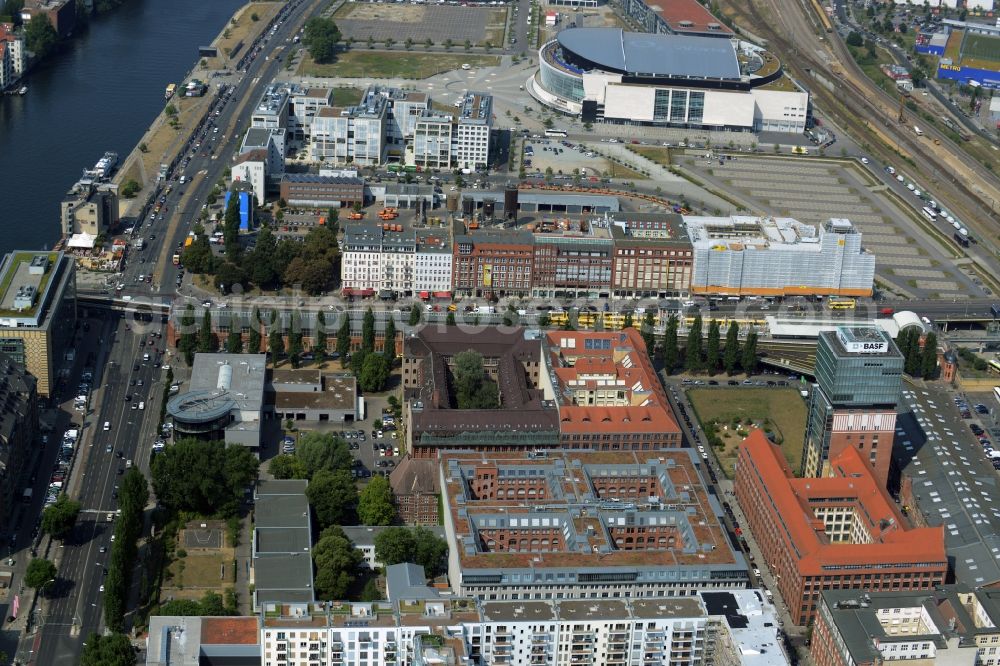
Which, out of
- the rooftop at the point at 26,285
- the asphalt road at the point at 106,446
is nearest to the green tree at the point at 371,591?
the asphalt road at the point at 106,446

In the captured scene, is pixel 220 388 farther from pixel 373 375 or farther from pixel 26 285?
pixel 26 285

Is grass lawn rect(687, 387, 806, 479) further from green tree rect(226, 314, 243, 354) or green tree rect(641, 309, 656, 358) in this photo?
green tree rect(226, 314, 243, 354)

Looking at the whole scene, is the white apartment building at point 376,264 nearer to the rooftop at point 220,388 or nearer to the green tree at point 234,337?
the green tree at point 234,337

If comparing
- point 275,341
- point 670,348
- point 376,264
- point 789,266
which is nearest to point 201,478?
point 275,341

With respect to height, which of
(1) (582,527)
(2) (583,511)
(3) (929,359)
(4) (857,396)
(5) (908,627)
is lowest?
(5) (908,627)

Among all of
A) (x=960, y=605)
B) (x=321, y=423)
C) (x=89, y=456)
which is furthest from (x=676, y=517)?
(x=89, y=456)
